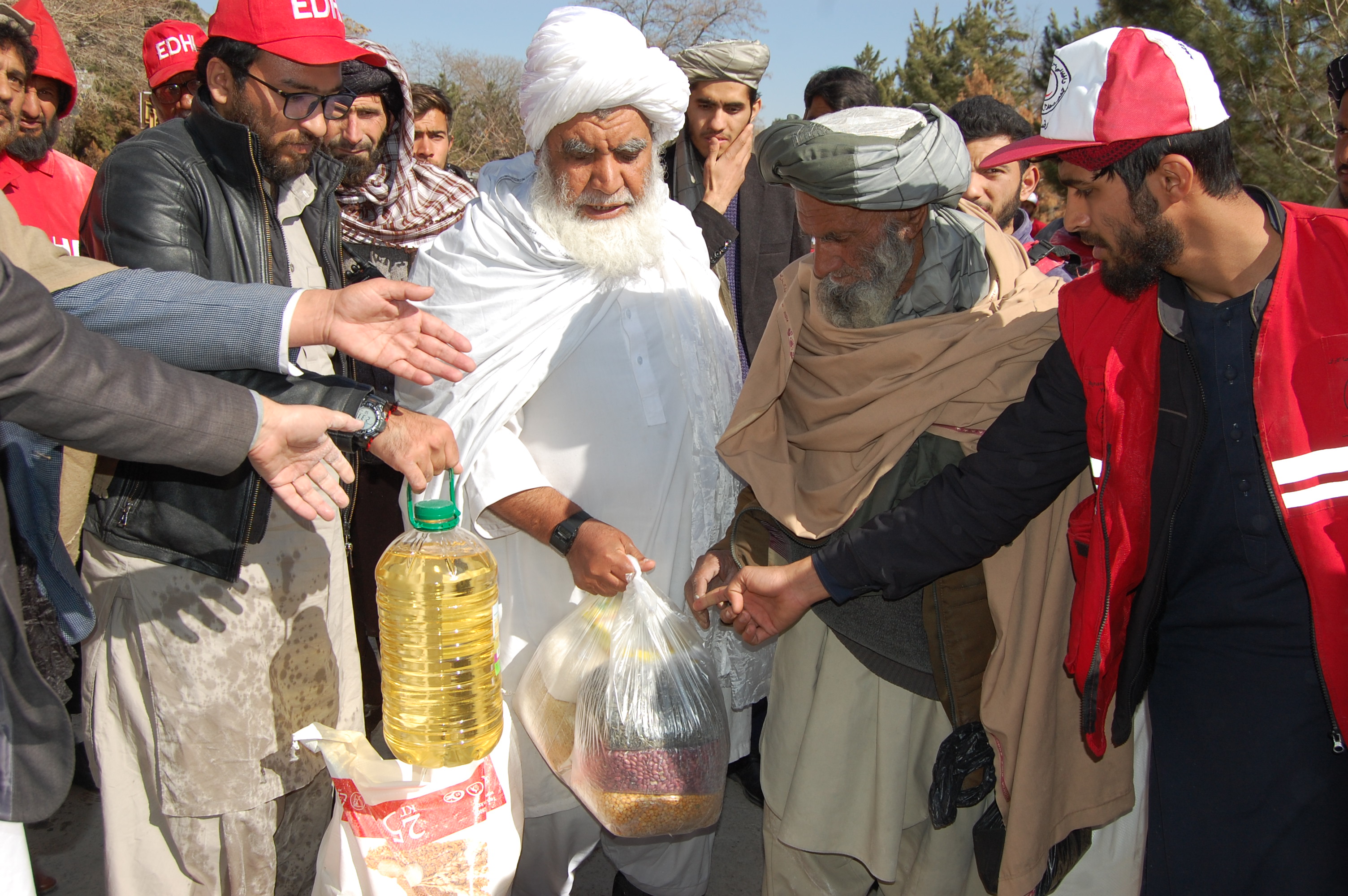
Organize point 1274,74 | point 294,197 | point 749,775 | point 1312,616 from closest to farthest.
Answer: point 1312,616, point 294,197, point 749,775, point 1274,74

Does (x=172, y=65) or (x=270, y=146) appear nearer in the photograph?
(x=270, y=146)

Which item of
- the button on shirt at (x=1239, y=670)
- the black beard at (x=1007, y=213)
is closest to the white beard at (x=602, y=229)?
the button on shirt at (x=1239, y=670)

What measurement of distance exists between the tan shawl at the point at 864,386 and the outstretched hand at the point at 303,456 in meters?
0.94

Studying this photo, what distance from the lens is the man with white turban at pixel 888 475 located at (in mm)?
1997

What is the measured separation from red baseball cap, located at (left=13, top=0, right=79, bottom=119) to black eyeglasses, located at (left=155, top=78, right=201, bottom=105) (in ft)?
1.17

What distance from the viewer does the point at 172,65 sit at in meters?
4.47

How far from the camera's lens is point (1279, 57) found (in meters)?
14.2

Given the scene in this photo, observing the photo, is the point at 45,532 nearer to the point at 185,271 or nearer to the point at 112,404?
the point at 112,404

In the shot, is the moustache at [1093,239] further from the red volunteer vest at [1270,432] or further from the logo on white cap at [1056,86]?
the logo on white cap at [1056,86]

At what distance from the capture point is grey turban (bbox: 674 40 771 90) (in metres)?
4.10

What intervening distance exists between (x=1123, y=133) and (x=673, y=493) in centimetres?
141

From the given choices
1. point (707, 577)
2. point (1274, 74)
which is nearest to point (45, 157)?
point (707, 577)

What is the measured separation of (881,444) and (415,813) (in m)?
Answer: 1.25

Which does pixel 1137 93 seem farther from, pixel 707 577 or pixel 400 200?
pixel 400 200
